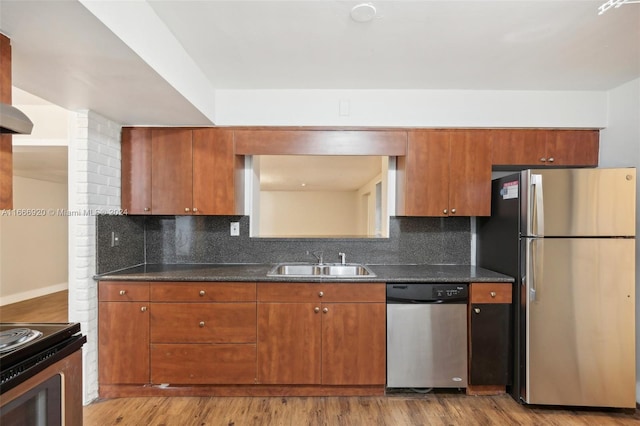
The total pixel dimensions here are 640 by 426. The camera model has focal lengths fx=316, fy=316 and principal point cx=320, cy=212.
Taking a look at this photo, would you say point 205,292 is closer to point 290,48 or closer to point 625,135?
point 290,48

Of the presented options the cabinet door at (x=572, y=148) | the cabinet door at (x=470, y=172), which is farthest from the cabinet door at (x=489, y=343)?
the cabinet door at (x=572, y=148)

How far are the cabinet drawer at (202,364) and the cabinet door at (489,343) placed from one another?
65.0 inches

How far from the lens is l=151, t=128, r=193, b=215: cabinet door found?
2.67 meters

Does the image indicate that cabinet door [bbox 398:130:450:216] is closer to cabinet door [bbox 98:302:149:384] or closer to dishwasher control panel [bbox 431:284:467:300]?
dishwasher control panel [bbox 431:284:467:300]

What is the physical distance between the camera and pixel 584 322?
7.20 feet

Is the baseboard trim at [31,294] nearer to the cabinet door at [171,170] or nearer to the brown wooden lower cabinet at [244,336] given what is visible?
the brown wooden lower cabinet at [244,336]

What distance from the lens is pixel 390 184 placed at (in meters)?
2.95

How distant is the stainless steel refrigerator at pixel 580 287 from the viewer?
2168mm

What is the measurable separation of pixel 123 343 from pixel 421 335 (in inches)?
87.9

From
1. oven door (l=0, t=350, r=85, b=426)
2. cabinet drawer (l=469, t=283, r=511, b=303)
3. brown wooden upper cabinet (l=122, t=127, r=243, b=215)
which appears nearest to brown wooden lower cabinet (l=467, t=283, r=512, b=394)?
cabinet drawer (l=469, t=283, r=511, b=303)

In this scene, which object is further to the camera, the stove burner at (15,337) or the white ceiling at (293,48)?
the white ceiling at (293,48)

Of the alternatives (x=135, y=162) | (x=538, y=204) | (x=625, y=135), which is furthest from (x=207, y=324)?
(x=625, y=135)

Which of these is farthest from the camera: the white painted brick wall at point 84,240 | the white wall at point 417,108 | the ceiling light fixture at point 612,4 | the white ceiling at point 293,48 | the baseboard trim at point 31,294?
the baseboard trim at point 31,294

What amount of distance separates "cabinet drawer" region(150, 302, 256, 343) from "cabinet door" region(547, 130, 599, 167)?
9.05 feet
